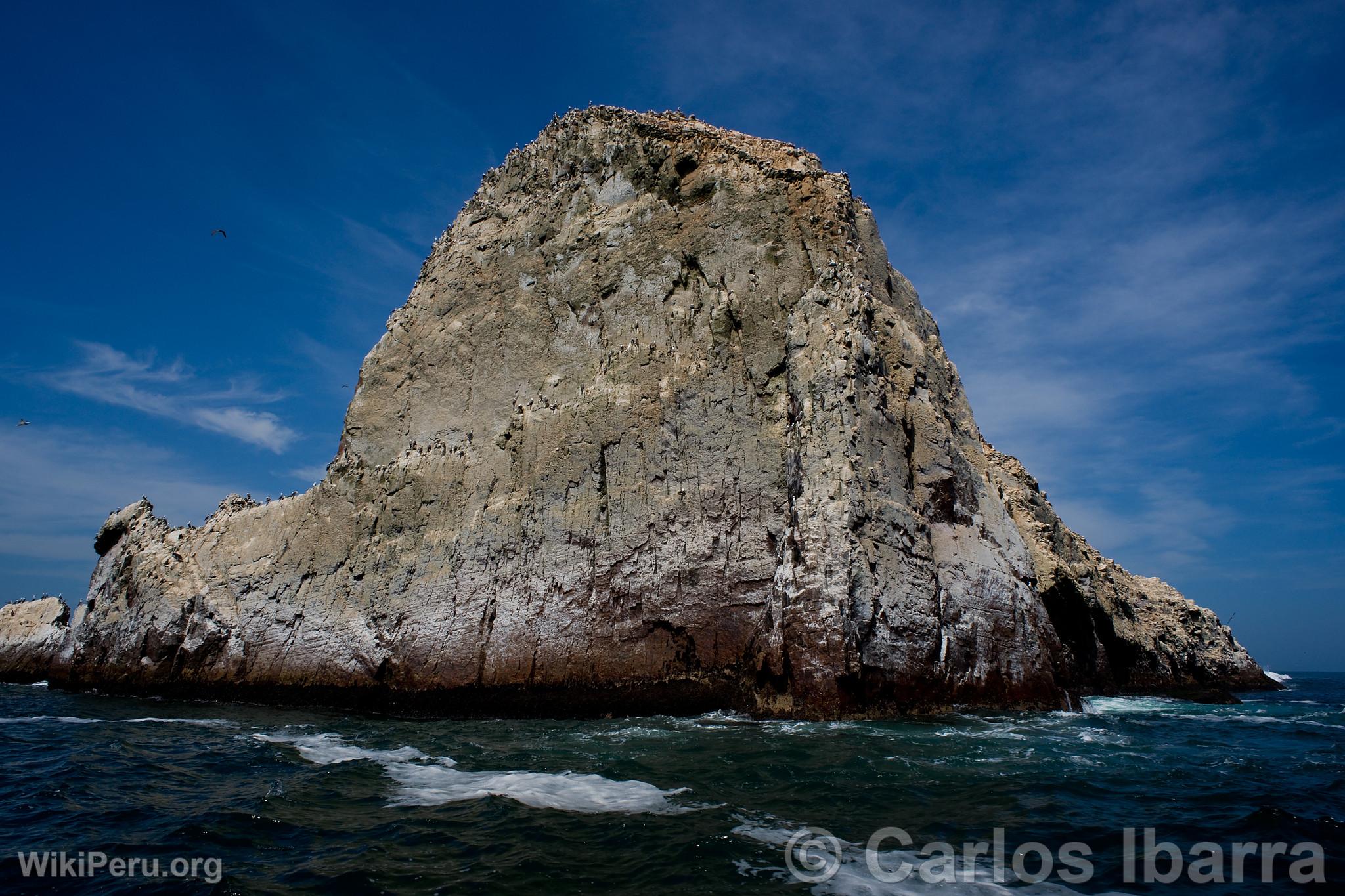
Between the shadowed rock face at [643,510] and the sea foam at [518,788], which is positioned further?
the shadowed rock face at [643,510]

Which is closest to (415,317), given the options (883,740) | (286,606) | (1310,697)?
(286,606)

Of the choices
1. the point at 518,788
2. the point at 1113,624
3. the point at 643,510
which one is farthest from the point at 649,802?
the point at 1113,624

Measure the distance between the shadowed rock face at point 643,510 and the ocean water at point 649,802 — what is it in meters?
2.15

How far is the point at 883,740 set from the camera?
11.1 metres

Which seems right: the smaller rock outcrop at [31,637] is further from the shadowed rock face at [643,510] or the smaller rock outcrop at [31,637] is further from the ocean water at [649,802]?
the ocean water at [649,802]

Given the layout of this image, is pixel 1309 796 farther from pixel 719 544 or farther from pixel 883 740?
pixel 719 544

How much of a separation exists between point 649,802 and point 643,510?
30.9 feet

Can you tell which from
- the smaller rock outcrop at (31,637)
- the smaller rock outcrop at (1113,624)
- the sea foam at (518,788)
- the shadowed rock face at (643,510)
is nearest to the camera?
the sea foam at (518,788)

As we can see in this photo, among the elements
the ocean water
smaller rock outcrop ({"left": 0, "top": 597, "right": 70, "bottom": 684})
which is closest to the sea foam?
the ocean water

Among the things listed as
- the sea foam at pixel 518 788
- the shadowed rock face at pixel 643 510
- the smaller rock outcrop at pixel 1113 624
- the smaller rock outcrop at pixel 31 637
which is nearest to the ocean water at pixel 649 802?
the sea foam at pixel 518 788

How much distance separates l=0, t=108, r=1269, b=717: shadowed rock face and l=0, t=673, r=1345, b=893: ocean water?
2.15 meters

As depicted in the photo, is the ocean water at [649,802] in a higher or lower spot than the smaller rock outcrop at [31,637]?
higher

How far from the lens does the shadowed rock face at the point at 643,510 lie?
580 inches

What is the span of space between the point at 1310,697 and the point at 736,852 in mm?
32682
